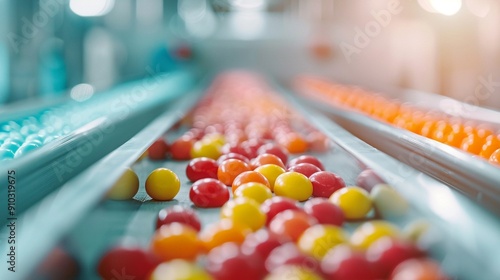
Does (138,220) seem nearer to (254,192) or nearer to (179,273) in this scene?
(254,192)

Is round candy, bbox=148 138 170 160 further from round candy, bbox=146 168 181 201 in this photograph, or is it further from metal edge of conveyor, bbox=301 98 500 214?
metal edge of conveyor, bbox=301 98 500 214

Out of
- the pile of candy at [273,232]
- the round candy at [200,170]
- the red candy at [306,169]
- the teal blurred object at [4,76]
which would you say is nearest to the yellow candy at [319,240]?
the pile of candy at [273,232]

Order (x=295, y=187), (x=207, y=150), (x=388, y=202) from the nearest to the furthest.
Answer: (x=388, y=202), (x=295, y=187), (x=207, y=150)

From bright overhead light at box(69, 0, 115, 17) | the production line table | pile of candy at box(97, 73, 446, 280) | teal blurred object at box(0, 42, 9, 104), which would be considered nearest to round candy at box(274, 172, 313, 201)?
pile of candy at box(97, 73, 446, 280)

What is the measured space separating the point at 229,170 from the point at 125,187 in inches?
25.1

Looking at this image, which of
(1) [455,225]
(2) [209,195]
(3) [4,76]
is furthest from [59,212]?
(3) [4,76]

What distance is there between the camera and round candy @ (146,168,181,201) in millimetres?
2334

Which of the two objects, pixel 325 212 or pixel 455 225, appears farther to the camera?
pixel 325 212

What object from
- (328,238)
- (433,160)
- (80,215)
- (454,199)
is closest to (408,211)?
(454,199)

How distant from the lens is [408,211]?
1.68m

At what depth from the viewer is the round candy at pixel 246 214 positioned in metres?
1.78

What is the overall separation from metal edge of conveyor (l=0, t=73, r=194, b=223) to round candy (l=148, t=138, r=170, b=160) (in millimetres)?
311

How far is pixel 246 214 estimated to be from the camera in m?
1.79

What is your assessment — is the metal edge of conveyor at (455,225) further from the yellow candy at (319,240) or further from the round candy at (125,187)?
the round candy at (125,187)
